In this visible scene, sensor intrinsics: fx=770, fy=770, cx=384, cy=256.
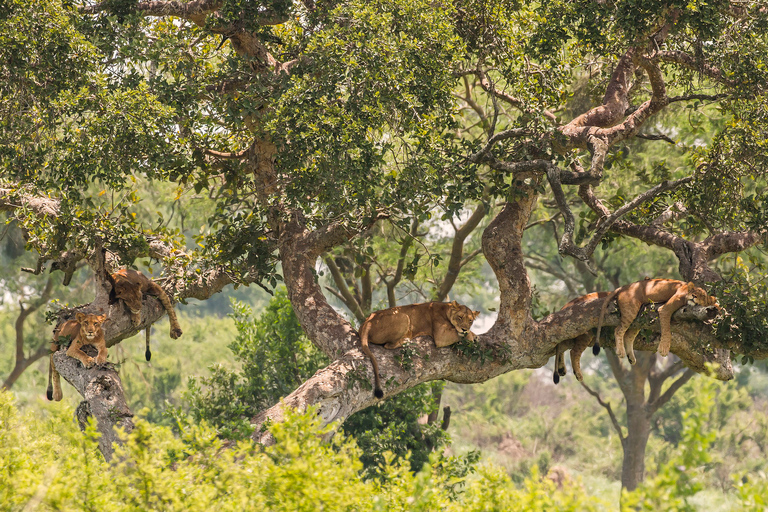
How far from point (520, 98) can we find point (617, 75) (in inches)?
52.8

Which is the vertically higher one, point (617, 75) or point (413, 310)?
point (617, 75)

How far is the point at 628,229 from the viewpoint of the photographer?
790 centimetres

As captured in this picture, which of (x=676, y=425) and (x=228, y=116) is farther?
(x=676, y=425)

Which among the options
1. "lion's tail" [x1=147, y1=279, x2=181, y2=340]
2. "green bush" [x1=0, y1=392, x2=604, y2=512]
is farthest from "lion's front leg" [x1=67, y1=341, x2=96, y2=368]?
"green bush" [x1=0, y1=392, x2=604, y2=512]

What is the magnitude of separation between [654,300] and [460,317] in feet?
5.72

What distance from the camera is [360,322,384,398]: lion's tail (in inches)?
267

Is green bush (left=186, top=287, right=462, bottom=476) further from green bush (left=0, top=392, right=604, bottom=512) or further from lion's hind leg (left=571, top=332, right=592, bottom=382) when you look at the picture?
green bush (left=0, top=392, right=604, bottom=512)

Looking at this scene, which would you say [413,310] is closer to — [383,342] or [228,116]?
[383,342]

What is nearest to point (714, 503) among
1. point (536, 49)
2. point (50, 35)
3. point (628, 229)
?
point (628, 229)

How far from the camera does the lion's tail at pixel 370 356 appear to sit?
6777 millimetres

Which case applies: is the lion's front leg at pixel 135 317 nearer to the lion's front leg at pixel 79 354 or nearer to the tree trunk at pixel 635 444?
the lion's front leg at pixel 79 354

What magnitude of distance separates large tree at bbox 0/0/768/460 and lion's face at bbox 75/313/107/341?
12.9 inches

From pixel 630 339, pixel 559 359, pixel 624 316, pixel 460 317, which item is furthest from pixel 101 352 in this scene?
pixel 630 339

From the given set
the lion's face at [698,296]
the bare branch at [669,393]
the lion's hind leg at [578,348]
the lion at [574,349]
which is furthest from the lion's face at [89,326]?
the bare branch at [669,393]
